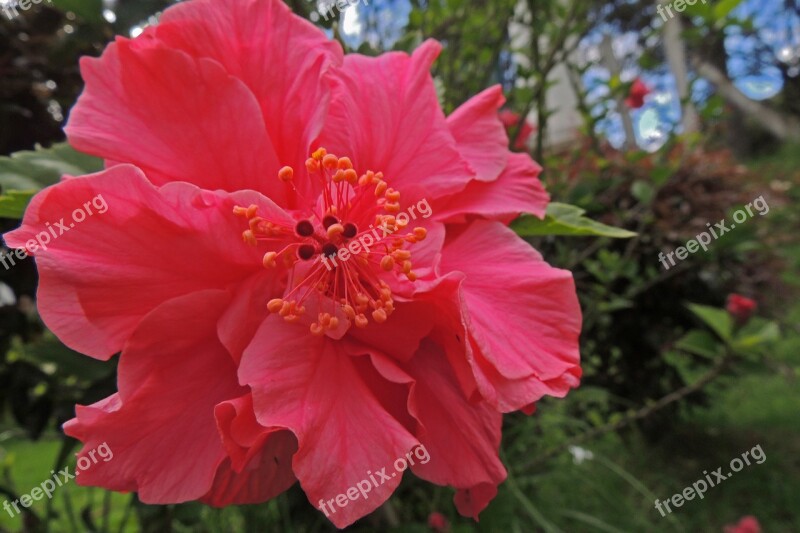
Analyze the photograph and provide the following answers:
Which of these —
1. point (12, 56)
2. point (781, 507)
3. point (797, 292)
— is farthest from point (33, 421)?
point (797, 292)

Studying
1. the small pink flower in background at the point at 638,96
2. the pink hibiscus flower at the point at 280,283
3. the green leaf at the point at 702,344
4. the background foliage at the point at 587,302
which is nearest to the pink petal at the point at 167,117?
the pink hibiscus flower at the point at 280,283

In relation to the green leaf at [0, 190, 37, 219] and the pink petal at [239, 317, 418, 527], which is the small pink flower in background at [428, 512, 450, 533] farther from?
the green leaf at [0, 190, 37, 219]

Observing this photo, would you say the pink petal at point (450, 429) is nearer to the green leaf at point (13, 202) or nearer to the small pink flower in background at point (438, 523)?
the green leaf at point (13, 202)

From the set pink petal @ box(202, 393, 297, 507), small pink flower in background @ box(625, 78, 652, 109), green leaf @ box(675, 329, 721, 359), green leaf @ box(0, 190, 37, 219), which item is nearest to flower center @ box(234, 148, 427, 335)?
pink petal @ box(202, 393, 297, 507)

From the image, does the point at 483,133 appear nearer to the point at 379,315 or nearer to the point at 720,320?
the point at 379,315

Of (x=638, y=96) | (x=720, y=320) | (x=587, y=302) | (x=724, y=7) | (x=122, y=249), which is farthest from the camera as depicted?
(x=638, y=96)

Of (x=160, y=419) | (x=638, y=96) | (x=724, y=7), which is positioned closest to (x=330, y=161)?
(x=160, y=419)
